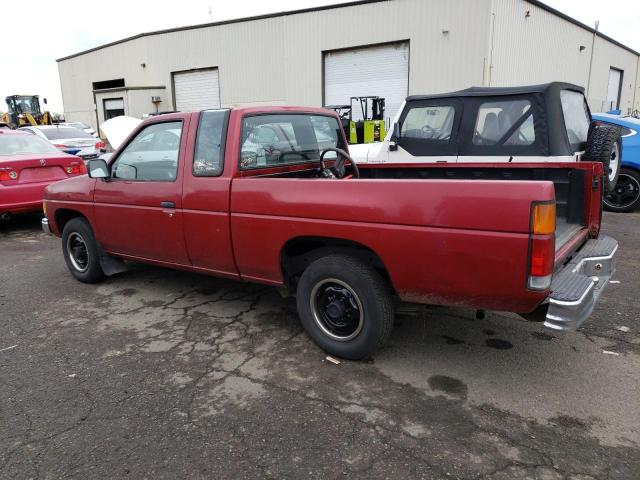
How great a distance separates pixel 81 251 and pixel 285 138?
8.89 ft

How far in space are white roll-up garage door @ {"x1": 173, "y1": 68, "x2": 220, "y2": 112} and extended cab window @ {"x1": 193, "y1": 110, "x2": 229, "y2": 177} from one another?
2156 centimetres

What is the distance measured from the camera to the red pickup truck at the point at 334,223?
272 centimetres

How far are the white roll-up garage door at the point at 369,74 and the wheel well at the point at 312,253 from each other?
16614mm

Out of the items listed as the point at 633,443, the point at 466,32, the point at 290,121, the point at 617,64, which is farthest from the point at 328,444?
the point at 617,64

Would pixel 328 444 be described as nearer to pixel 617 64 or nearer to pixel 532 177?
pixel 532 177

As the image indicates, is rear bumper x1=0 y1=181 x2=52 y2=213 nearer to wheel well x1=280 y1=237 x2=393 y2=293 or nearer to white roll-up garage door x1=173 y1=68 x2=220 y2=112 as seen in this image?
wheel well x1=280 y1=237 x2=393 y2=293

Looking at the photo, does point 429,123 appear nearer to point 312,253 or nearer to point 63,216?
point 312,253

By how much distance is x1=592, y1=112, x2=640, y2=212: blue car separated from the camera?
850cm

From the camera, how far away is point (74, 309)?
4664 mm

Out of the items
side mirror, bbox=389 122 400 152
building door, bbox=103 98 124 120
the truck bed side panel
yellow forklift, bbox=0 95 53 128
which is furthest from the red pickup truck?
yellow forklift, bbox=0 95 53 128

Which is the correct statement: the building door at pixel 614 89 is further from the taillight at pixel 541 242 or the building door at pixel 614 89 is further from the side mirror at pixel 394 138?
the taillight at pixel 541 242

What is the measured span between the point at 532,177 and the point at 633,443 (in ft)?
7.82

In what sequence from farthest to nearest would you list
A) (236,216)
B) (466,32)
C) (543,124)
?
(466,32) < (543,124) < (236,216)

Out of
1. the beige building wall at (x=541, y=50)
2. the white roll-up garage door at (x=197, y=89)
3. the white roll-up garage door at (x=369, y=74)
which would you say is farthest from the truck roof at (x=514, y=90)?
the white roll-up garage door at (x=197, y=89)
